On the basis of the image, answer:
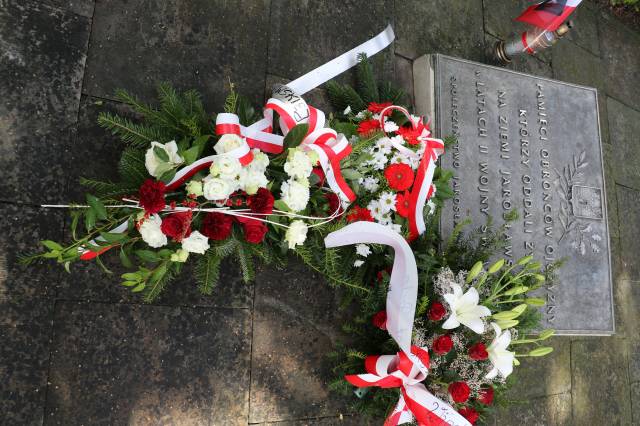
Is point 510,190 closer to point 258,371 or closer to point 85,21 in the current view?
point 258,371

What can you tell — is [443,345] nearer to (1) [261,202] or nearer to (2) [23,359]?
(1) [261,202]

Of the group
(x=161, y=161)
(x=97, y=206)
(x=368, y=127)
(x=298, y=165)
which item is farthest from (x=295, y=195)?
(x=97, y=206)

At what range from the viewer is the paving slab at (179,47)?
8.19 feet

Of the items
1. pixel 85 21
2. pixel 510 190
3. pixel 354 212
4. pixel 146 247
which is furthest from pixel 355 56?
pixel 146 247

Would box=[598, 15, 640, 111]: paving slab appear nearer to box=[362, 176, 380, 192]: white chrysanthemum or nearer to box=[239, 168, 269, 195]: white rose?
box=[362, 176, 380, 192]: white chrysanthemum

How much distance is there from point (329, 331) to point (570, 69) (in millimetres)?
3283

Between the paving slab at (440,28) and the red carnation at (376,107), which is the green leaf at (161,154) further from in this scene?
the paving slab at (440,28)

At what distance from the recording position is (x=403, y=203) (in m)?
2.74

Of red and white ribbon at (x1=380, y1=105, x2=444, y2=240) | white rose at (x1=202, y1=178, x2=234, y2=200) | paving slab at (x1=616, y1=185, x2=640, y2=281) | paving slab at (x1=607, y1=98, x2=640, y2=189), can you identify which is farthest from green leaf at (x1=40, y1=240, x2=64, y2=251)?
paving slab at (x1=607, y1=98, x2=640, y2=189)

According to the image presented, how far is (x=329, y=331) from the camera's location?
2850mm

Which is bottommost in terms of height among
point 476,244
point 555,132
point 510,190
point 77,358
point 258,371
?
point 258,371

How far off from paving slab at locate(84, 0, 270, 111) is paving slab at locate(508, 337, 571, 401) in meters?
2.77

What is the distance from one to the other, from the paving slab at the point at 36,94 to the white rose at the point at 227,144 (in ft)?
2.69

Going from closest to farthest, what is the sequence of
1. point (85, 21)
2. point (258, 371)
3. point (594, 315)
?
1. point (85, 21)
2. point (258, 371)
3. point (594, 315)
